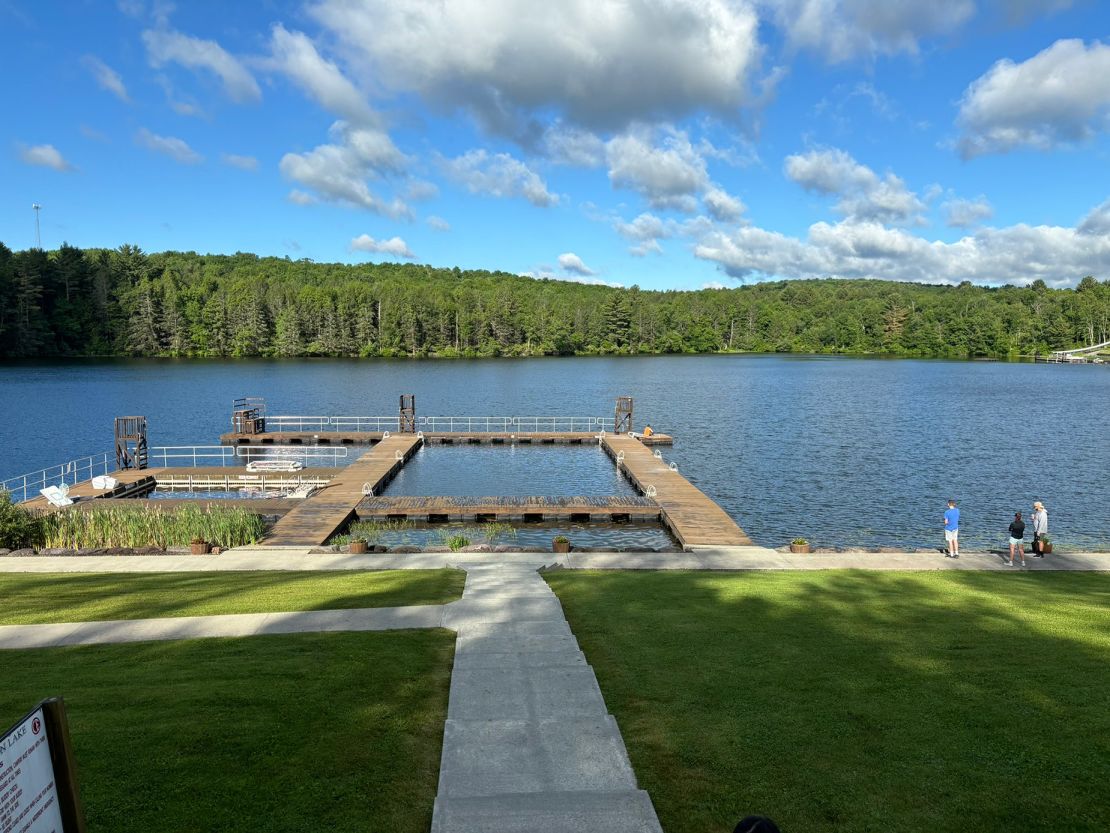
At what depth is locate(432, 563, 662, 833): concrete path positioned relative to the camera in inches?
237

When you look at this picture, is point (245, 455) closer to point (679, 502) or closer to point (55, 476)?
point (55, 476)

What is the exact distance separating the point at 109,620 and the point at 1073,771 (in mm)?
12843

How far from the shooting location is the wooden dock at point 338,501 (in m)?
23.9

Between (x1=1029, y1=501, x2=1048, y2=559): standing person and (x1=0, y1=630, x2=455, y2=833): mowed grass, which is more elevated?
(x1=0, y1=630, x2=455, y2=833): mowed grass

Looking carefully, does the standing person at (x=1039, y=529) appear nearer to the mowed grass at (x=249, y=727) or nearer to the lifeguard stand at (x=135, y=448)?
the mowed grass at (x=249, y=727)

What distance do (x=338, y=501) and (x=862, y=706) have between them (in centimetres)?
2431

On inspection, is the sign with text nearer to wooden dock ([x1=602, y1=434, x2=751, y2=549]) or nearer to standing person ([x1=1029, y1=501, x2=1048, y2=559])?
wooden dock ([x1=602, y1=434, x2=751, y2=549])

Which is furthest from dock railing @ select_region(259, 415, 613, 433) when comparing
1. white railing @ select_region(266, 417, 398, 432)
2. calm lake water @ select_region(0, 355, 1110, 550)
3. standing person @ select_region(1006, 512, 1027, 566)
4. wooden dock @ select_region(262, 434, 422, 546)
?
standing person @ select_region(1006, 512, 1027, 566)

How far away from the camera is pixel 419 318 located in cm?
14875

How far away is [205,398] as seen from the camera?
72.8 meters

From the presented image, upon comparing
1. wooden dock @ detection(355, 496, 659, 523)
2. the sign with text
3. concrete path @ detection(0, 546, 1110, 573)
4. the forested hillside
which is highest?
the forested hillside

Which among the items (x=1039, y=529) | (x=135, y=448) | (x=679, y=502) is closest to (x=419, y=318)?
(x=135, y=448)

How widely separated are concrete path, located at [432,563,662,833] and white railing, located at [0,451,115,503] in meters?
29.8

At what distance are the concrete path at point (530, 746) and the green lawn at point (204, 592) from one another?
3409 millimetres
